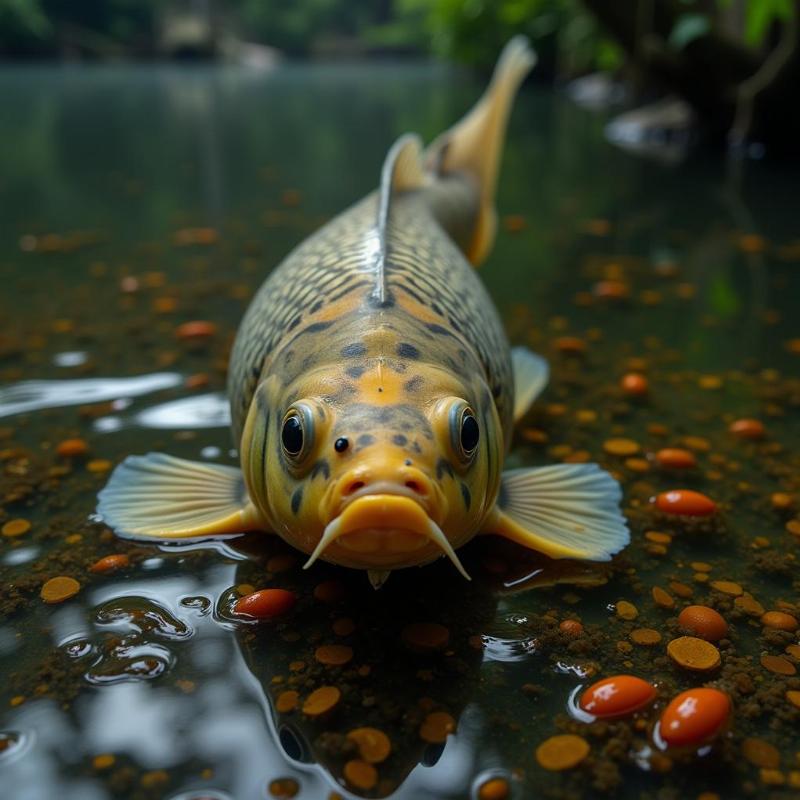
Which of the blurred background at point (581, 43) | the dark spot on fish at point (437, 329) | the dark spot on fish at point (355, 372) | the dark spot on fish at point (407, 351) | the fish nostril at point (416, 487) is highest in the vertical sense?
the dark spot on fish at point (407, 351)

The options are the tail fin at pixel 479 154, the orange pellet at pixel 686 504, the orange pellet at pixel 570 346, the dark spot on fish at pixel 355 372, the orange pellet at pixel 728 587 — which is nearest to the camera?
the dark spot on fish at pixel 355 372

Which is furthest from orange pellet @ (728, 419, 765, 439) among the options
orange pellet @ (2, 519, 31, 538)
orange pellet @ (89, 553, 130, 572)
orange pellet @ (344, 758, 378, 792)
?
orange pellet @ (2, 519, 31, 538)

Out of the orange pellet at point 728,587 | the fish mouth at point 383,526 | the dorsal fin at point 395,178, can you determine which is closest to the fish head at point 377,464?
the fish mouth at point 383,526

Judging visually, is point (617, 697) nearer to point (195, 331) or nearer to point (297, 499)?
point (297, 499)

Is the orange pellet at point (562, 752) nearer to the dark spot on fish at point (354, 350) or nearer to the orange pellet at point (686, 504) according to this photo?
the dark spot on fish at point (354, 350)

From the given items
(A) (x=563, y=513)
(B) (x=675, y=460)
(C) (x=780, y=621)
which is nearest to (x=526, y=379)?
(B) (x=675, y=460)

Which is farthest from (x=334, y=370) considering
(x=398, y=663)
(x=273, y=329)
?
(x=398, y=663)

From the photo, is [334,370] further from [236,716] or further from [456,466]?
[236,716]
